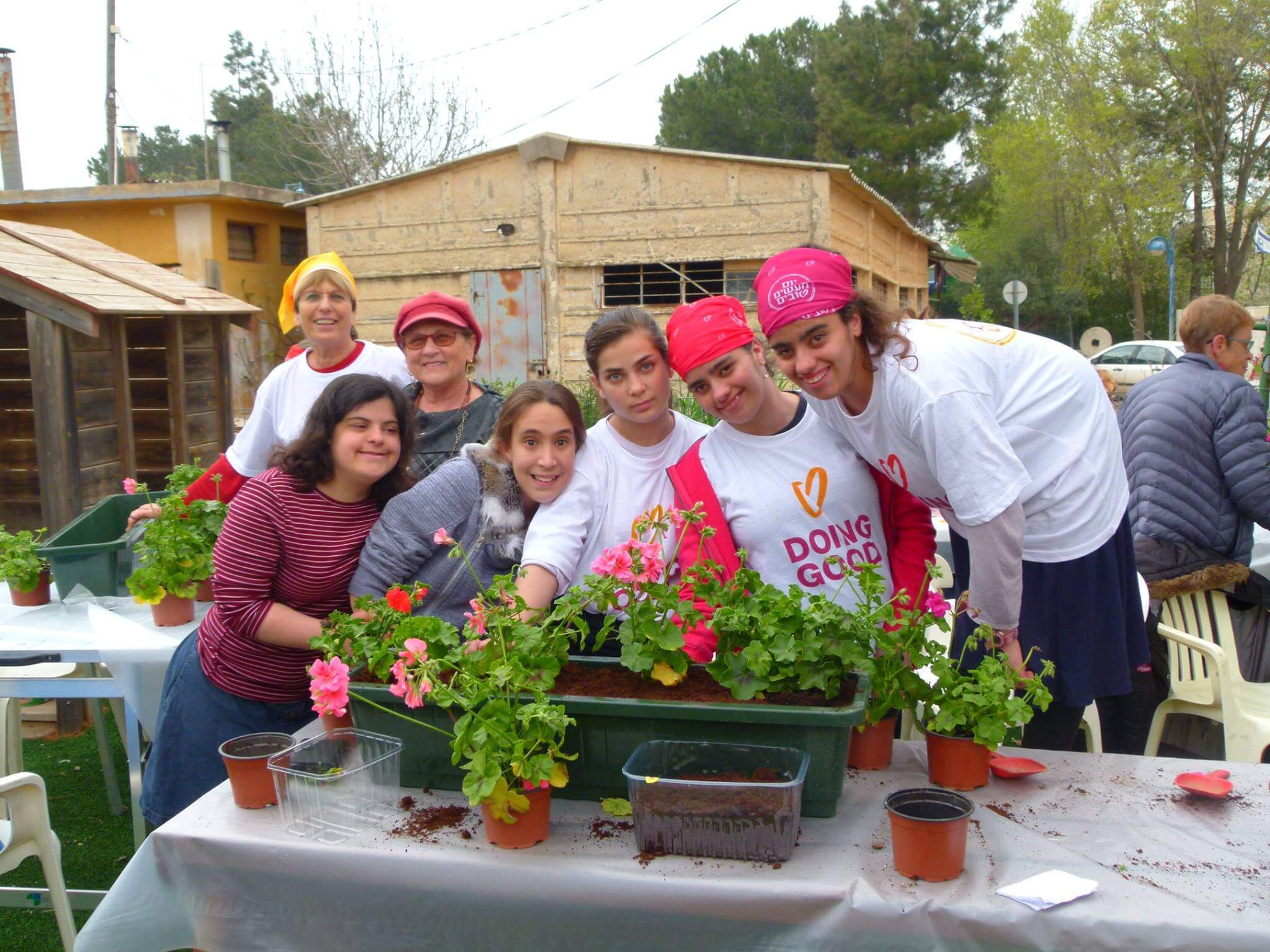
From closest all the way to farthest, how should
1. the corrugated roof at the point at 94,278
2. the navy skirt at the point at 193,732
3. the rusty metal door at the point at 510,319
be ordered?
the navy skirt at the point at 193,732
the corrugated roof at the point at 94,278
the rusty metal door at the point at 510,319

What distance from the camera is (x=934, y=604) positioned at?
1834 mm

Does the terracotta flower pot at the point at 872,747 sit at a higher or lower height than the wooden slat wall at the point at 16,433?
lower

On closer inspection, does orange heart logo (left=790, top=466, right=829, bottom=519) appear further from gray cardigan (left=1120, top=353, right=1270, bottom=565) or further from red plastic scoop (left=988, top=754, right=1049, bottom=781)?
gray cardigan (left=1120, top=353, right=1270, bottom=565)

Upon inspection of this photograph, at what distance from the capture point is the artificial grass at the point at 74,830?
122 inches

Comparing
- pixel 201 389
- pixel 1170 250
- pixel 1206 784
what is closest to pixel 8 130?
pixel 201 389

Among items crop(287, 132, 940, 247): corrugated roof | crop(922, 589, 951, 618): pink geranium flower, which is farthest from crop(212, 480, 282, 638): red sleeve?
crop(287, 132, 940, 247): corrugated roof

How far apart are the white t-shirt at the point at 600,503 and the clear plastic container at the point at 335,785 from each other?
51cm

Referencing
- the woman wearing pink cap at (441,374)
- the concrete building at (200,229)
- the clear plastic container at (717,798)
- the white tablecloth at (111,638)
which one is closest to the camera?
the clear plastic container at (717,798)

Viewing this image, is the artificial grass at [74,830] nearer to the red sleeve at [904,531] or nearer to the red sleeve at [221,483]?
the red sleeve at [221,483]

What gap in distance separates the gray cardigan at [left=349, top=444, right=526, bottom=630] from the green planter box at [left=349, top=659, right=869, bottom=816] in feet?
1.44

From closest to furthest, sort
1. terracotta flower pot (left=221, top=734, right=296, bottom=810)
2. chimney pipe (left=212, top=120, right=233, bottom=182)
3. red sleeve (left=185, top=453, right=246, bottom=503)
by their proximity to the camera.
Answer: terracotta flower pot (left=221, top=734, right=296, bottom=810)
red sleeve (left=185, top=453, right=246, bottom=503)
chimney pipe (left=212, top=120, right=233, bottom=182)

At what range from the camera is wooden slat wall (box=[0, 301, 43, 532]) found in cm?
561

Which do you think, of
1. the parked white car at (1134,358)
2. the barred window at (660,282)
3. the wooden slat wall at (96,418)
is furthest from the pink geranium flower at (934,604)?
the parked white car at (1134,358)

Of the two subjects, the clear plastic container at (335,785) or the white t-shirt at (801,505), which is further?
the white t-shirt at (801,505)
